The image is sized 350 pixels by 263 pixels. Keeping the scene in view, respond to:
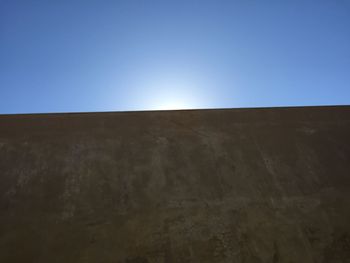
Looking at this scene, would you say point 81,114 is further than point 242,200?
Yes

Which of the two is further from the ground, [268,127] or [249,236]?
[268,127]

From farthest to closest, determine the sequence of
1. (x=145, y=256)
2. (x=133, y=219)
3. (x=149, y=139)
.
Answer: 1. (x=149, y=139)
2. (x=133, y=219)
3. (x=145, y=256)

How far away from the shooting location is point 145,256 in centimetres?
267

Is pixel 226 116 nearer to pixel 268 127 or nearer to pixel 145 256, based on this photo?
pixel 268 127

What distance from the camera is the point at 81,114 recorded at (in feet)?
12.3

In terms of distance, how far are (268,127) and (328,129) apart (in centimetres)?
117

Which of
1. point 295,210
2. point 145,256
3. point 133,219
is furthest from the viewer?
point 295,210

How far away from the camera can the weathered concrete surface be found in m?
2.75

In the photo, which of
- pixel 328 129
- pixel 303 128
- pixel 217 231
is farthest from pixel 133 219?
pixel 328 129

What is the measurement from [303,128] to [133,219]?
10.7 ft

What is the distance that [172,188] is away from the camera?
323 cm

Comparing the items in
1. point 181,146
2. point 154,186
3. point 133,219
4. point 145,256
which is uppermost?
point 181,146

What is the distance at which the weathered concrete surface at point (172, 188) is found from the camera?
275 centimetres

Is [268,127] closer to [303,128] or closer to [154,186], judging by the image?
[303,128]
